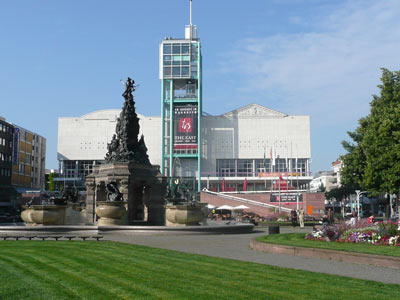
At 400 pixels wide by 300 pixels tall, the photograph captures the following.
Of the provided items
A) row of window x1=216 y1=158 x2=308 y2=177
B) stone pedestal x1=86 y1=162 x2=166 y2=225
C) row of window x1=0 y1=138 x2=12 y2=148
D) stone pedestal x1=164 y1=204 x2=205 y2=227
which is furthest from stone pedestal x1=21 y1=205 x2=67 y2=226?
row of window x1=216 y1=158 x2=308 y2=177

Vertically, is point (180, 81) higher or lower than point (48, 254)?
higher

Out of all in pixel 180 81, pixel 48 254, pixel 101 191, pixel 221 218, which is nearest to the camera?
pixel 48 254

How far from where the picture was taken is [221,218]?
2576 inches

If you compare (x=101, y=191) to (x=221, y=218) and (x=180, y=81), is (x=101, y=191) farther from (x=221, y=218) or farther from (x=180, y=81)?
(x=180, y=81)

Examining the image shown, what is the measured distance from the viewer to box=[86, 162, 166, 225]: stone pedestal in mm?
33594

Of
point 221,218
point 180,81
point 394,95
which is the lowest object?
point 221,218

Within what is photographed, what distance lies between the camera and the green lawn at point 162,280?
904 centimetres

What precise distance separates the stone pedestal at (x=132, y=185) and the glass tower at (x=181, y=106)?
293 ft

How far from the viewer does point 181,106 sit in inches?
5054

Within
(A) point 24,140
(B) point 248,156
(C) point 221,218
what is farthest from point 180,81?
(C) point 221,218

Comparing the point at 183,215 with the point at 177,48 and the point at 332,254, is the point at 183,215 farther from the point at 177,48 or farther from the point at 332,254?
the point at 177,48

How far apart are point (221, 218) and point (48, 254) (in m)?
51.0

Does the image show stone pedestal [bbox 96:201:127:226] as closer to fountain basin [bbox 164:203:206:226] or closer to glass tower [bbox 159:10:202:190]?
fountain basin [bbox 164:203:206:226]

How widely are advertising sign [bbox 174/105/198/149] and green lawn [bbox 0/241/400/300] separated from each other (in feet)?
367
